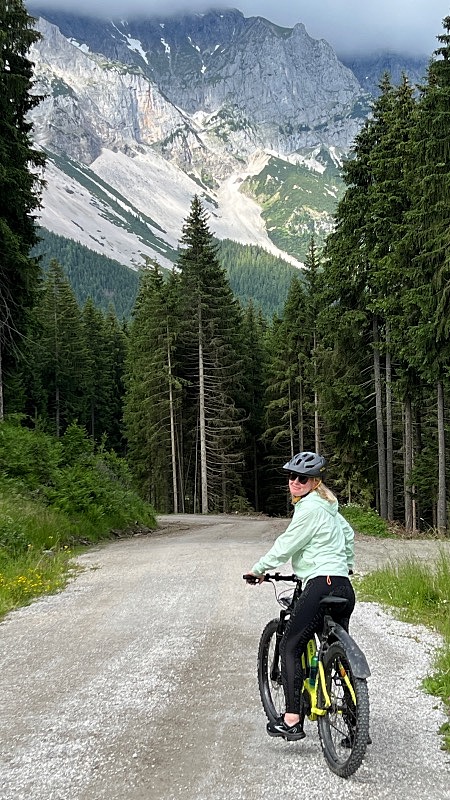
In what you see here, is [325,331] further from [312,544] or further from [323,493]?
[312,544]

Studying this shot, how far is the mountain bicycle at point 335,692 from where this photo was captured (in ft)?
12.6

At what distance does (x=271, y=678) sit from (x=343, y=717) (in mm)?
909

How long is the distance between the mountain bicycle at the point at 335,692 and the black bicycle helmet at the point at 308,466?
76 centimetres

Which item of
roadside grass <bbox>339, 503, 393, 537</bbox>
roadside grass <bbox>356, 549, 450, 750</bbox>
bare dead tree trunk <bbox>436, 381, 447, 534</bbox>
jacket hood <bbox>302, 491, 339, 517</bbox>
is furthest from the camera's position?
bare dead tree trunk <bbox>436, 381, 447, 534</bbox>

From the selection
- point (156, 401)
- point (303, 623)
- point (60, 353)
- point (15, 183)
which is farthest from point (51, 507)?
point (60, 353)

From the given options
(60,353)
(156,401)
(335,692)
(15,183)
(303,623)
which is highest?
(60,353)

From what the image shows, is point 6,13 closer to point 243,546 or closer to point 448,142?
point 448,142

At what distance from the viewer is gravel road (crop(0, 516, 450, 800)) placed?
3.85 metres

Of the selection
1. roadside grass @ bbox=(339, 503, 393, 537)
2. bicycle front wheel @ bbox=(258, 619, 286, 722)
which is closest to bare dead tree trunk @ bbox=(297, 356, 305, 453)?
roadside grass @ bbox=(339, 503, 393, 537)

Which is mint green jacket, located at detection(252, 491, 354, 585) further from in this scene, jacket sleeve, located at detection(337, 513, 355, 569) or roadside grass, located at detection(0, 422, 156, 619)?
roadside grass, located at detection(0, 422, 156, 619)

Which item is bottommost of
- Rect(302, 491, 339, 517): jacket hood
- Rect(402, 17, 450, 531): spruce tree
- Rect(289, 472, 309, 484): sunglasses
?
Rect(302, 491, 339, 517): jacket hood

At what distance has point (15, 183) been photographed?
653 inches

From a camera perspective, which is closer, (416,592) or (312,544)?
(312,544)

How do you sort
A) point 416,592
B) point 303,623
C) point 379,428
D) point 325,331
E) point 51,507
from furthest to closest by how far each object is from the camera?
point 325,331 < point 379,428 < point 51,507 < point 416,592 < point 303,623
